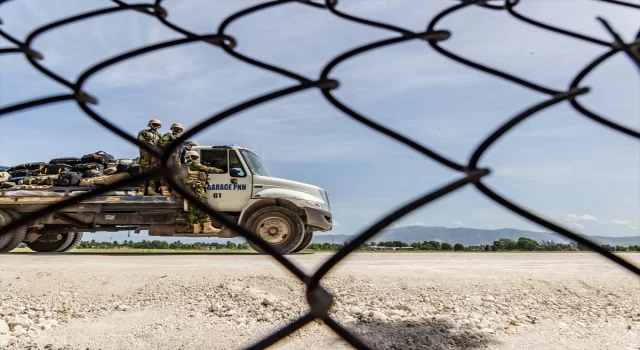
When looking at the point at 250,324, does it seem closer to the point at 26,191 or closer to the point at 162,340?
the point at 162,340

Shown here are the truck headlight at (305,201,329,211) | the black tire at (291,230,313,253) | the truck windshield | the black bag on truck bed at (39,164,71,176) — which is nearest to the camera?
the truck headlight at (305,201,329,211)

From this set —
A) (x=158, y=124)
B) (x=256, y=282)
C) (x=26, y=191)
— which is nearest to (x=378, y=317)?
(x=256, y=282)

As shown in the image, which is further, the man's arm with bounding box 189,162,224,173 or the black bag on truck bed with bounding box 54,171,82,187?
the black bag on truck bed with bounding box 54,171,82,187

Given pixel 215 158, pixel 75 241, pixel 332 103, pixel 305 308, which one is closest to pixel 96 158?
pixel 75 241

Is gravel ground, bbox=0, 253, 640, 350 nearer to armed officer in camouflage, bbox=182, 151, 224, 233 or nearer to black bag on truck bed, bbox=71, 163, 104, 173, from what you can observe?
armed officer in camouflage, bbox=182, 151, 224, 233

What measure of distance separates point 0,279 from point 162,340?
2.81 m

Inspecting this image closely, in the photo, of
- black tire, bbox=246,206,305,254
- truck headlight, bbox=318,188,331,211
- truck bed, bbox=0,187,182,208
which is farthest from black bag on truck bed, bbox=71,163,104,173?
truck headlight, bbox=318,188,331,211

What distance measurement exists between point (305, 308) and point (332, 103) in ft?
15.1

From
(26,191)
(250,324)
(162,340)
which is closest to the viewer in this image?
(162,340)

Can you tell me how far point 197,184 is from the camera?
9477mm

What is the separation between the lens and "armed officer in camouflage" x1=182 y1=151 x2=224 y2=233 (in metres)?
9.39

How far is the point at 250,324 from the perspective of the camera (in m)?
4.89

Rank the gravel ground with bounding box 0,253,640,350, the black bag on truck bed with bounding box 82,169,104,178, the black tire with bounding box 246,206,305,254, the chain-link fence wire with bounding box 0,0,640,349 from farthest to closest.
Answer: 1. the black bag on truck bed with bounding box 82,169,104,178
2. the black tire with bounding box 246,206,305,254
3. the gravel ground with bounding box 0,253,640,350
4. the chain-link fence wire with bounding box 0,0,640,349

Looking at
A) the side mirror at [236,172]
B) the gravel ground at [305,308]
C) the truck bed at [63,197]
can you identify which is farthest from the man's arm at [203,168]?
the gravel ground at [305,308]
